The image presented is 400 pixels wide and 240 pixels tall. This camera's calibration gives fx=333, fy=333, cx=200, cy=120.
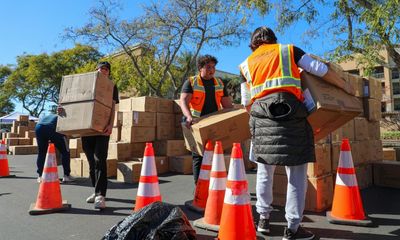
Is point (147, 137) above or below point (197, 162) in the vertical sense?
above

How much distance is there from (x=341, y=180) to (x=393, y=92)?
57.6m

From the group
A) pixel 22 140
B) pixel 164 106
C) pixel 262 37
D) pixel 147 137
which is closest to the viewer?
pixel 262 37

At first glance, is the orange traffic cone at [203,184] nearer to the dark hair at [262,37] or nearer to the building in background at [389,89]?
the dark hair at [262,37]

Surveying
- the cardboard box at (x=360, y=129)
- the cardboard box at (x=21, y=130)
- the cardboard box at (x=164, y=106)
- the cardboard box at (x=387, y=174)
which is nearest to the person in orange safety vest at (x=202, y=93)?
the cardboard box at (x=360, y=129)

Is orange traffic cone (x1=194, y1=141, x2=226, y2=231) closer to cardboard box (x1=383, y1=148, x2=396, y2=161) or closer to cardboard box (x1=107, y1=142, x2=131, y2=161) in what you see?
cardboard box (x1=107, y1=142, x2=131, y2=161)

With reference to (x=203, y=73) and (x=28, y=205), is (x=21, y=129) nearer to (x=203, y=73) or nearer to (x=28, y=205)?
(x=28, y=205)

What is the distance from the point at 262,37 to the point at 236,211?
163 centimetres

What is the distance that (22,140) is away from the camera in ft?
55.5

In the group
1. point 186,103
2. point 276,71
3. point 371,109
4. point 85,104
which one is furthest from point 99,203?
point 371,109

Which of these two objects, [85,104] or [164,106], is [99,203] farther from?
[164,106]

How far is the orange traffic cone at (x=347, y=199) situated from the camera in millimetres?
3564

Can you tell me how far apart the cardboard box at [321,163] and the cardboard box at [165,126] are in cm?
518

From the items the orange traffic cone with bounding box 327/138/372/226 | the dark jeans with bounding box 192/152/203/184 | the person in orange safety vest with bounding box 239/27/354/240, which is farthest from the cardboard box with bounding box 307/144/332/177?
the dark jeans with bounding box 192/152/203/184

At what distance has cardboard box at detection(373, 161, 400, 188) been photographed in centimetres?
543
